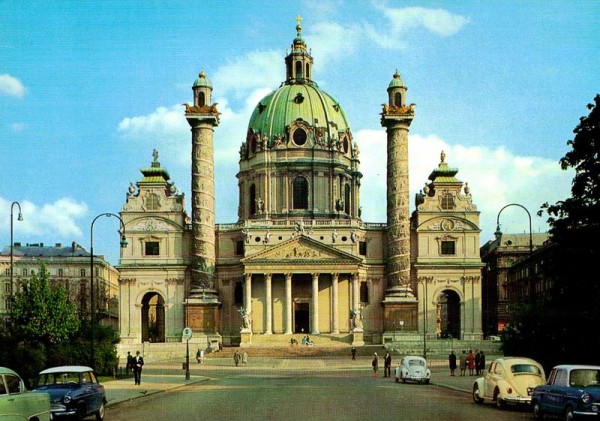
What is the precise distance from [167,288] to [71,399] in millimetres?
76918

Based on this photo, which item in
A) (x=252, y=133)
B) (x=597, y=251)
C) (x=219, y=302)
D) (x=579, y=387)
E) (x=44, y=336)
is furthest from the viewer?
(x=252, y=133)

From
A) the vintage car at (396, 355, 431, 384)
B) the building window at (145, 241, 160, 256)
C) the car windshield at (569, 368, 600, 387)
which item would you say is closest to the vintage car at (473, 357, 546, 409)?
the car windshield at (569, 368, 600, 387)

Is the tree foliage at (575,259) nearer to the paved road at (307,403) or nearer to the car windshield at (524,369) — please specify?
the paved road at (307,403)

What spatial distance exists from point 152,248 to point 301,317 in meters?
17.4

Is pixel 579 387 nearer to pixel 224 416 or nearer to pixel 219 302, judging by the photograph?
pixel 224 416

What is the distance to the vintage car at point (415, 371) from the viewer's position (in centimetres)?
5047

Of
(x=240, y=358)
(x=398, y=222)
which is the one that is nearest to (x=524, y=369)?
(x=240, y=358)

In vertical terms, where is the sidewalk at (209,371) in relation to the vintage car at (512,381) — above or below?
below

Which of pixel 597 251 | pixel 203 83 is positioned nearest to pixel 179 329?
pixel 203 83

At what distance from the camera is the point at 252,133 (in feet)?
380

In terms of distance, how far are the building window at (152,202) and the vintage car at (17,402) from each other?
82432 mm

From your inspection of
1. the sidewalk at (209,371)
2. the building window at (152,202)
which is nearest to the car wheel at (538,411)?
the sidewalk at (209,371)

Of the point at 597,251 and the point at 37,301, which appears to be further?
the point at 37,301

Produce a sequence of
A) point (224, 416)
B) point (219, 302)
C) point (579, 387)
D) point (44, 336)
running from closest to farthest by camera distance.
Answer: point (579, 387) → point (224, 416) → point (44, 336) → point (219, 302)
